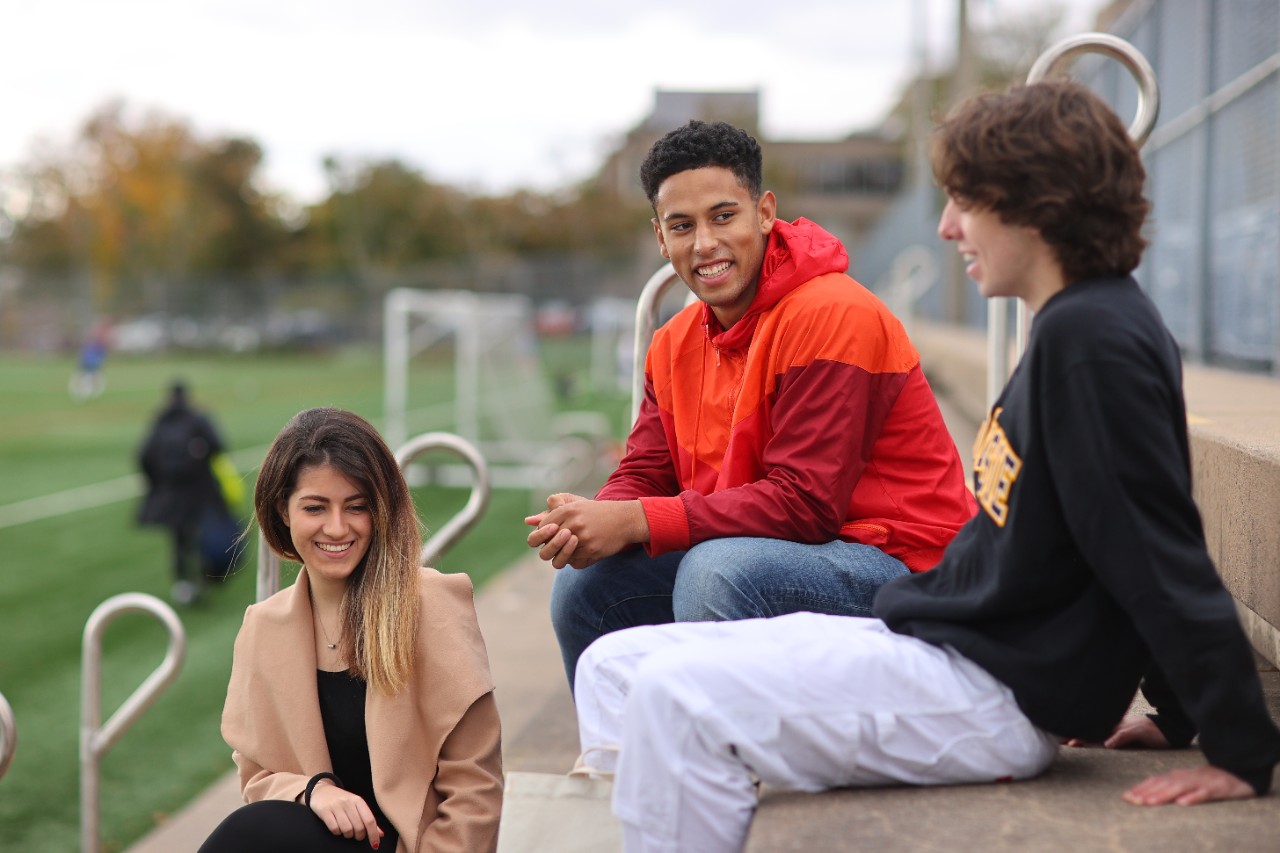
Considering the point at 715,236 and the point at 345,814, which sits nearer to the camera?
the point at 345,814

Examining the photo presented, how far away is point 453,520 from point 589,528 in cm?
93

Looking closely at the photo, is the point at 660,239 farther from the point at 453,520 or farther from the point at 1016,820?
the point at 1016,820

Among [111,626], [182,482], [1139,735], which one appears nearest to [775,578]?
[1139,735]

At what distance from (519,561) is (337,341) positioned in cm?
3782

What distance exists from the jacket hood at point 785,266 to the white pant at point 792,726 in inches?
32.8

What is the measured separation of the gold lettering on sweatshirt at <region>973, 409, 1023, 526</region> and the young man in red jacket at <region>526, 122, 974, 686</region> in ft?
1.34

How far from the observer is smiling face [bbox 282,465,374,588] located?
2.46 metres

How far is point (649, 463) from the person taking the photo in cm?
288

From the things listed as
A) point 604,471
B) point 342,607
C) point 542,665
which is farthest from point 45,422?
point 342,607

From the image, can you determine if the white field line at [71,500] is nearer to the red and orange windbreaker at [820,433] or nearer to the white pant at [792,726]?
the red and orange windbreaker at [820,433]

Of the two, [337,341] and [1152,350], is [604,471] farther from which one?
[337,341]

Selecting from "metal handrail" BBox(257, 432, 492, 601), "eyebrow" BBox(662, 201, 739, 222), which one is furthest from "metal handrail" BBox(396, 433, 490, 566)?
"eyebrow" BBox(662, 201, 739, 222)

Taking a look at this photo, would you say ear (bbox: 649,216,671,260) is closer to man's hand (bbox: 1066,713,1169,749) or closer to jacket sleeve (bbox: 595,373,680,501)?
jacket sleeve (bbox: 595,373,680,501)

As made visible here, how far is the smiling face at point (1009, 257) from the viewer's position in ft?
5.98
